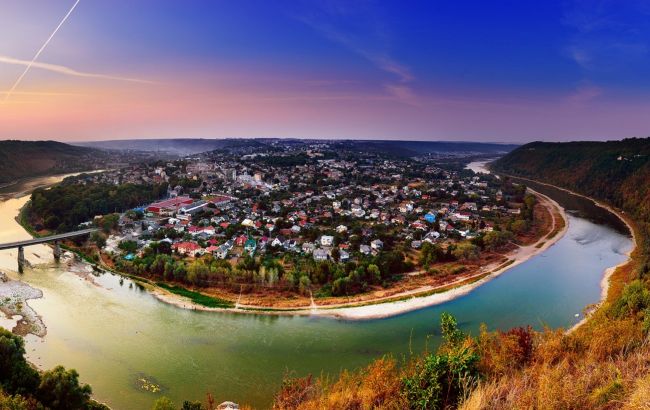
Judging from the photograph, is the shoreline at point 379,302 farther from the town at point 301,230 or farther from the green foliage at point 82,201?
the green foliage at point 82,201

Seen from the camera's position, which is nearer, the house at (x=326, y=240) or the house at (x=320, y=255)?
the house at (x=320, y=255)

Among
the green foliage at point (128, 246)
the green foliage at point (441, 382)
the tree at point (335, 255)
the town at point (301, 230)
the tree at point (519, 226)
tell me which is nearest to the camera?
the green foliage at point (441, 382)

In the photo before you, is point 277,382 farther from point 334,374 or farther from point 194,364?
point 194,364

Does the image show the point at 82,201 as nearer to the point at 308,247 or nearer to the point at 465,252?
the point at 308,247

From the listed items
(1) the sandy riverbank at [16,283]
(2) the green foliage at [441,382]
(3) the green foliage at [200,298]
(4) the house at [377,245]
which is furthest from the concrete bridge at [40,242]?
(2) the green foliage at [441,382]

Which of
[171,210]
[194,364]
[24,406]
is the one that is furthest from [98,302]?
[171,210]

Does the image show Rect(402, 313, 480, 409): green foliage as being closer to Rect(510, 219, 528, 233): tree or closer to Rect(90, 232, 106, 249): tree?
Rect(90, 232, 106, 249): tree

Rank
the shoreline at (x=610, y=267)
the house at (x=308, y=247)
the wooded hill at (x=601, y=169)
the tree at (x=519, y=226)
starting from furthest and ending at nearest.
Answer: the wooded hill at (x=601, y=169), the tree at (x=519, y=226), the house at (x=308, y=247), the shoreline at (x=610, y=267)
